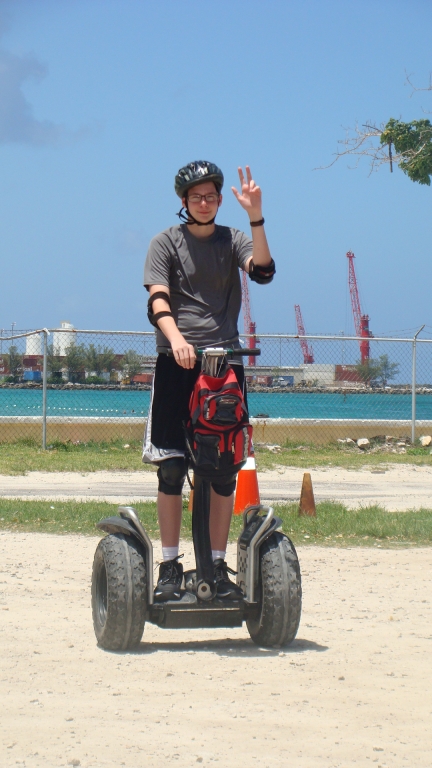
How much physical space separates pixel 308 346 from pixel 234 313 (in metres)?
11.5

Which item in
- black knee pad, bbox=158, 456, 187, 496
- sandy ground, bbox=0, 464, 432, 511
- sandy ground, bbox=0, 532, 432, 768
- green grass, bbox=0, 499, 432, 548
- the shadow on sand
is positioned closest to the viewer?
sandy ground, bbox=0, 532, 432, 768

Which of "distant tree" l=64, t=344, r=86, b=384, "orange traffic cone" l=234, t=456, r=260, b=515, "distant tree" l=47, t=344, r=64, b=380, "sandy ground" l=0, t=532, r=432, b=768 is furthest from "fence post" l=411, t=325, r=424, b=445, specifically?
"sandy ground" l=0, t=532, r=432, b=768

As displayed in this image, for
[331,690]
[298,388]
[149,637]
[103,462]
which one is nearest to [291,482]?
[103,462]

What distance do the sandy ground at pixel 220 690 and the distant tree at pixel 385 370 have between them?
11.2 m

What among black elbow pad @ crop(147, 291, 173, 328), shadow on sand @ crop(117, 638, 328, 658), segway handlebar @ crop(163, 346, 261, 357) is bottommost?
shadow on sand @ crop(117, 638, 328, 658)

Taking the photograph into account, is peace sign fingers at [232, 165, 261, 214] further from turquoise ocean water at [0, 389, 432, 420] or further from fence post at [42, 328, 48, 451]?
turquoise ocean water at [0, 389, 432, 420]

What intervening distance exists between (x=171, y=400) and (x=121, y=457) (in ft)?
31.1

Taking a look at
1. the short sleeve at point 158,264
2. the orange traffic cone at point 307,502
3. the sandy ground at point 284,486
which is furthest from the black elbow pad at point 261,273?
the sandy ground at point 284,486

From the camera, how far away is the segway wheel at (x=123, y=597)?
371 cm

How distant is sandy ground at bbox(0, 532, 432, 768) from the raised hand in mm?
1842

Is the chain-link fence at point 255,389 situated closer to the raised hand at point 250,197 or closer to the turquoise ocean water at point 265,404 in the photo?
the turquoise ocean water at point 265,404

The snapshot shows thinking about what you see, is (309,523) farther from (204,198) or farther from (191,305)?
(204,198)

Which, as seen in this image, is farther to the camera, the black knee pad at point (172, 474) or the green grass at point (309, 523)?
the green grass at point (309, 523)

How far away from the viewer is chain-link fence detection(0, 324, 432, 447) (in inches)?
574
